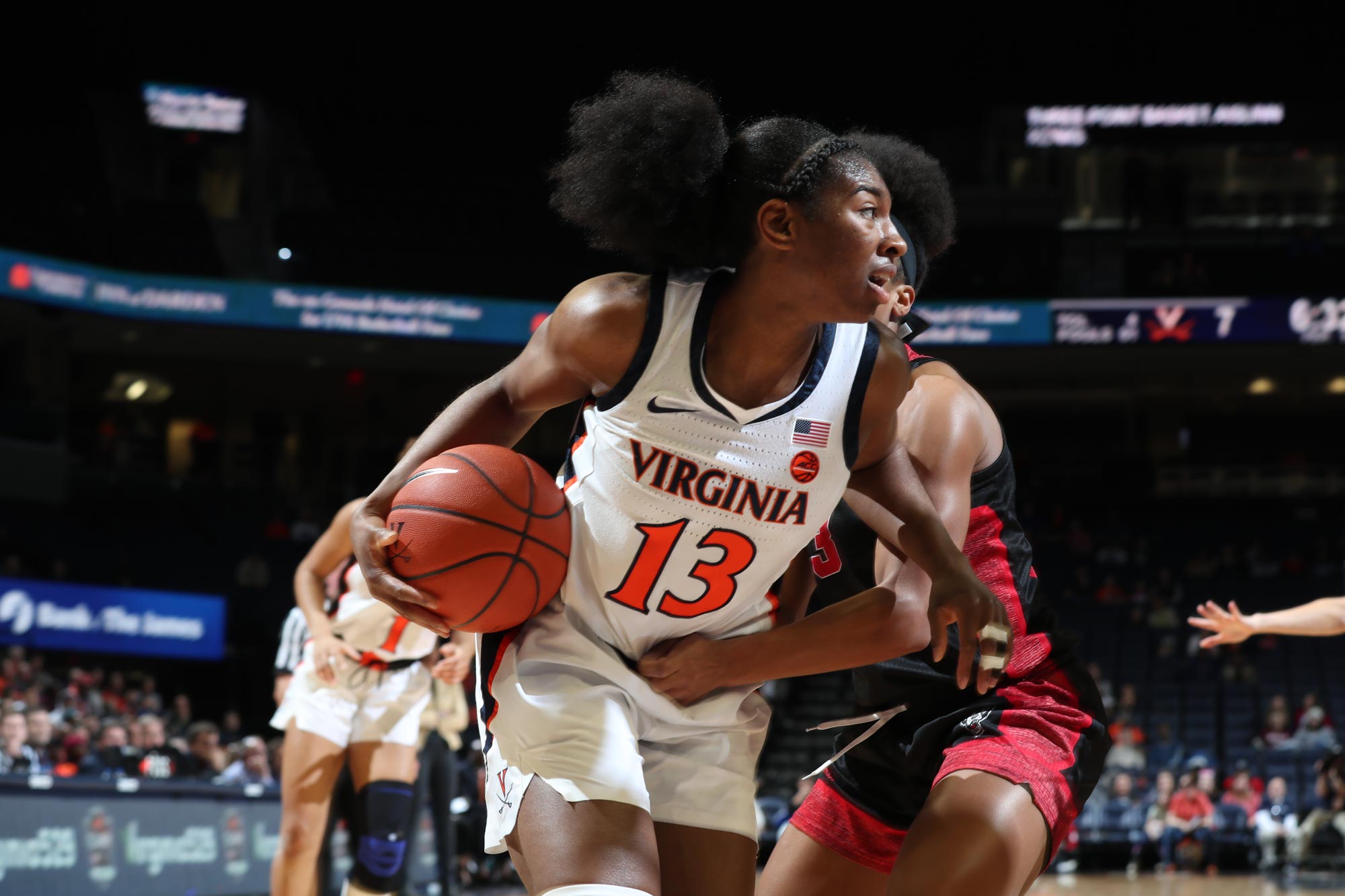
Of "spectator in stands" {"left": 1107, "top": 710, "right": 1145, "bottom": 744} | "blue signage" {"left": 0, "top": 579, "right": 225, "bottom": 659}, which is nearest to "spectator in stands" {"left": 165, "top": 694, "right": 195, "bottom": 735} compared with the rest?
"blue signage" {"left": 0, "top": 579, "right": 225, "bottom": 659}

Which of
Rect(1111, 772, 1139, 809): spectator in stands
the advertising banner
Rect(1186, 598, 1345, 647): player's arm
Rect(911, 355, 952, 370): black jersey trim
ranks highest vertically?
Rect(911, 355, 952, 370): black jersey trim

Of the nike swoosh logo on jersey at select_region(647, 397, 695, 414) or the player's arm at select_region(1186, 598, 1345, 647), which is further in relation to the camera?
the player's arm at select_region(1186, 598, 1345, 647)

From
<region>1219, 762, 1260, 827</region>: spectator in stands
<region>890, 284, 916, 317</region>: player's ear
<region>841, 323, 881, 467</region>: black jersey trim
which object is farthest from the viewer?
<region>1219, 762, 1260, 827</region>: spectator in stands

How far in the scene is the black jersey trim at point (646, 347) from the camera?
2.46 meters

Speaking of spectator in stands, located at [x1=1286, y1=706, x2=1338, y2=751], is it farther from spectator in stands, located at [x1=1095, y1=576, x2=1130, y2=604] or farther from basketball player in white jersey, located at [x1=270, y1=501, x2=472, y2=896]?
basketball player in white jersey, located at [x1=270, y1=501, x2=472, y2=896]

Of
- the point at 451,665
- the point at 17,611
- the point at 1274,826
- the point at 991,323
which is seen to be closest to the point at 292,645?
the point at 451,665

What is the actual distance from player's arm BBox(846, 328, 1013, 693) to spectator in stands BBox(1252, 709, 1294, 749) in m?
14.0

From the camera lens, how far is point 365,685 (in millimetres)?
5551

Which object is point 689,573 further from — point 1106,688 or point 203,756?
point 1106,688

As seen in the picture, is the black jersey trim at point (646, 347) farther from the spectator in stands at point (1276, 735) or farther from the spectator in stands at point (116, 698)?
the spectator in stands at point (1276, 735)

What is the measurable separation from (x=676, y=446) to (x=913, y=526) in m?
A: 0.45

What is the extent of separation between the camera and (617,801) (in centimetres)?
242

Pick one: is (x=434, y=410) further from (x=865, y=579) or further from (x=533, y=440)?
(x=865, y=579)

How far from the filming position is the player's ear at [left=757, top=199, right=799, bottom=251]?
8.09ft
